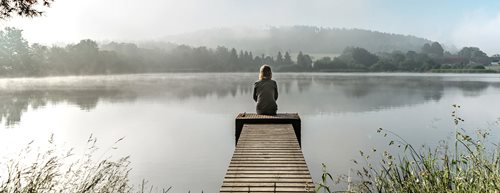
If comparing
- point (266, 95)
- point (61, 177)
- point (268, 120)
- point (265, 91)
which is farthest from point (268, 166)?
point (266, 95)

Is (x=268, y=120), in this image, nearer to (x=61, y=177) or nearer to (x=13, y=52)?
(x=61, y=177)

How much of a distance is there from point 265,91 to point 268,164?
522cm

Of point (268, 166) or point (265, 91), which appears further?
point (265, 91)

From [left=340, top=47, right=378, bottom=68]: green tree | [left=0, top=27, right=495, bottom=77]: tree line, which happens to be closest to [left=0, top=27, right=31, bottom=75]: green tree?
[left=0, top=27, right=495, bottom=77]: tree line

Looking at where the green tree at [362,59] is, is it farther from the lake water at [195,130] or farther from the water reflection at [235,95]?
the lake water at [195,130]

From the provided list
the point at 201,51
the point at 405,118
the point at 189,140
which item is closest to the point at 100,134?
the point at 189,140

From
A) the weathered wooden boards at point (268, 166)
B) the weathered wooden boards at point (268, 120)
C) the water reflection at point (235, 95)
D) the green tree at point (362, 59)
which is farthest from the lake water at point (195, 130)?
the green tree at point (362, 59)

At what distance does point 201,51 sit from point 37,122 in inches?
6564

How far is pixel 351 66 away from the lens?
643 feet

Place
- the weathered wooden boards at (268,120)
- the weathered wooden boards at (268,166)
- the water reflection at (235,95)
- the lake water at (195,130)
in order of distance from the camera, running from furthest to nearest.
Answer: the water reflection at (235,95) < the lake water at (195,130) < the weathered wooden boards at (268,120) < the weathered wooden boards at (268,166)

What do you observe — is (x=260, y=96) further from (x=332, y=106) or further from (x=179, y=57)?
(x=179, y=57)

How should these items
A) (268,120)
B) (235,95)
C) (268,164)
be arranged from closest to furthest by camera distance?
(268,164)
(268,120)
(235,95)

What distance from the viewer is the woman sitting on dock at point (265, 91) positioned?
41.8 ft

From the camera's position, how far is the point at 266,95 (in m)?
13.1
